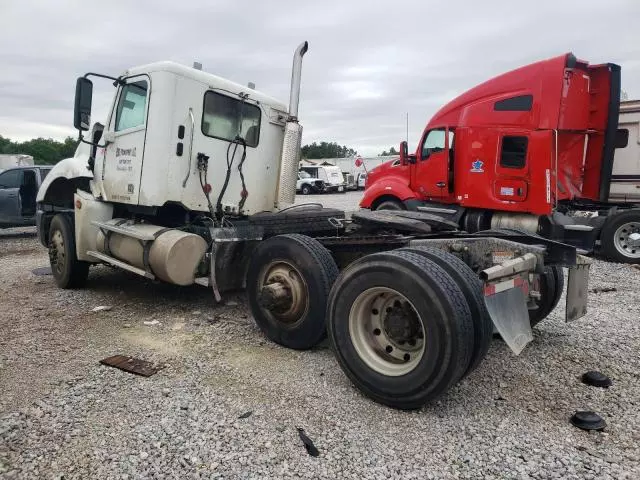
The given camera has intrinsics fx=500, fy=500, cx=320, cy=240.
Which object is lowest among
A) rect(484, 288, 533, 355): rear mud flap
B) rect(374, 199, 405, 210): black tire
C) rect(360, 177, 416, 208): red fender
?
rect(484, 288, 533, 355): rear mud flap

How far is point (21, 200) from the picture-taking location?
11.7 m

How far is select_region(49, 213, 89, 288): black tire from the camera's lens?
6395mm

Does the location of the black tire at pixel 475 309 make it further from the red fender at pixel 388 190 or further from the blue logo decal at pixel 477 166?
the red fender at pixel 388 190

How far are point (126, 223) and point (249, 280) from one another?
2107mm

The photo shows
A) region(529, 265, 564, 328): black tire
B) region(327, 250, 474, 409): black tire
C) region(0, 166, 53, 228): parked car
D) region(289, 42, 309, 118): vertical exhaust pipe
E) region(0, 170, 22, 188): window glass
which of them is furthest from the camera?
region(0, 170, 22, 188): window glass

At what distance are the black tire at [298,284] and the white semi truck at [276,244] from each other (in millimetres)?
13

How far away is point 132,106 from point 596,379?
17.3 ft

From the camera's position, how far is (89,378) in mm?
3744

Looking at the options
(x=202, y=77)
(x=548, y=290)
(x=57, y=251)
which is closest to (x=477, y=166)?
(x=548, y=290)

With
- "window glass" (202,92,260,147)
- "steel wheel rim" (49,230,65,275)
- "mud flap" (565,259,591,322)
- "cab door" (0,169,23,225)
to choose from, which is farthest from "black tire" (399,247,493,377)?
"cab door" (0,169,23,225)

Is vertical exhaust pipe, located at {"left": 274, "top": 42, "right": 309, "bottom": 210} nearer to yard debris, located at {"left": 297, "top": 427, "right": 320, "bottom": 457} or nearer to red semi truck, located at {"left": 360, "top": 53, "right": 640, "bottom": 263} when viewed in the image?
yard debris, located at {"left": 297, "top": 427, "right": 320, "bottom": 457}

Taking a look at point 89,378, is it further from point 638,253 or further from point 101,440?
point 638,253

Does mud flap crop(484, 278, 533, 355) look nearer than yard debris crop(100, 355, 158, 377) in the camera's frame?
Yes

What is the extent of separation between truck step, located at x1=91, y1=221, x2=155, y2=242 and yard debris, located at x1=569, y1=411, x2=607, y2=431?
4.11 meters
